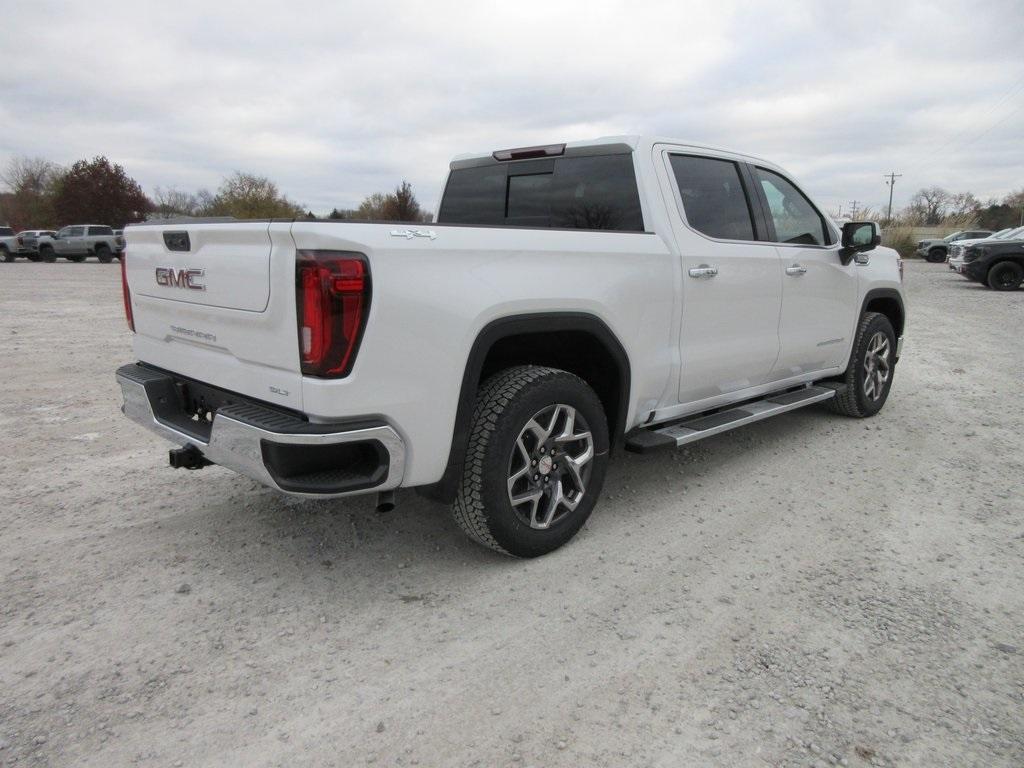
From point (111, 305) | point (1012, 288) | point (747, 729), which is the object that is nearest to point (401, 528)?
point (747, 729)

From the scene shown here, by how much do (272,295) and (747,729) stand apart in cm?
216

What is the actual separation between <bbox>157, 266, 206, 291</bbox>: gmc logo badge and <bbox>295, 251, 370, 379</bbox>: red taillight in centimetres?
72

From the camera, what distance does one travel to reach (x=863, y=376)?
18.6ft

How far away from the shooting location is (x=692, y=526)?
12.2ft

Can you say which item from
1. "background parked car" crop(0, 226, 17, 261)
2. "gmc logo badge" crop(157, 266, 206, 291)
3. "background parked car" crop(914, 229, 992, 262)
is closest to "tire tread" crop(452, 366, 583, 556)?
"gmc logo badge" crop(157, 266, 206, 291)

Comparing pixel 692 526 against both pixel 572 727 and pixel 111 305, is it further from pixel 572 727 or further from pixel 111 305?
pixel 111 305

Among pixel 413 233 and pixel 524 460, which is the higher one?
pixel 413 233

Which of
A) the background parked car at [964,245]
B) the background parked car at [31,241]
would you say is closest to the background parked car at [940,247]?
the background parked car at [964,245]

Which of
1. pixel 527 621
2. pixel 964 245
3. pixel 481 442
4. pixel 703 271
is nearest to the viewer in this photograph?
pixel 527 621

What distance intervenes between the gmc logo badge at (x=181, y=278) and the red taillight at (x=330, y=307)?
0.72 m

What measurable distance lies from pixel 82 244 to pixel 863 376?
3496 cm

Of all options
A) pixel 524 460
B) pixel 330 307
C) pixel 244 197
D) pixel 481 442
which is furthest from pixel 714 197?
pixel 244 197

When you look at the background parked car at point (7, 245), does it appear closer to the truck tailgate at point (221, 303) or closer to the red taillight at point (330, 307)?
the truck tailgate at point (221, 303)

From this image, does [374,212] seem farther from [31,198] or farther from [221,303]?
[31,198]
